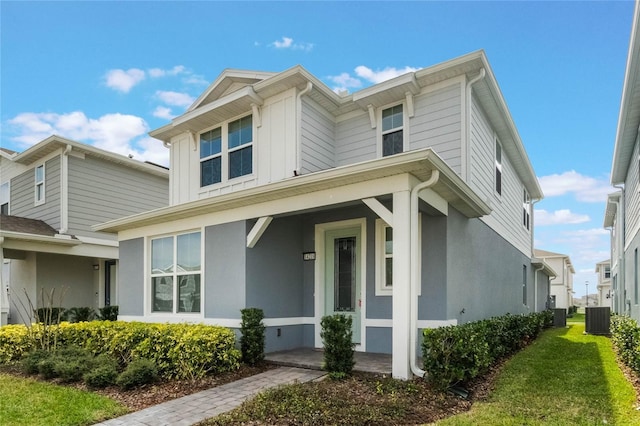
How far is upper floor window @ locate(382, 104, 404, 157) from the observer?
9.39 metres

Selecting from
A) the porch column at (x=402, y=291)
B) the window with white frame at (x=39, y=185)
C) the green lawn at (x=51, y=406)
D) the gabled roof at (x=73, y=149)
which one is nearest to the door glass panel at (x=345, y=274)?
the porch column at (x=402, y=291)

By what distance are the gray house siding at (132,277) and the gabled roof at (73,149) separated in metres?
5.30

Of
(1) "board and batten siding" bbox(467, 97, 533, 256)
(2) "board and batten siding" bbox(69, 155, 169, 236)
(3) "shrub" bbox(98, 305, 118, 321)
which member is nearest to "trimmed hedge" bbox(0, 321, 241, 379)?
(3) "shrub" bbox(98, 305, 118, 321)

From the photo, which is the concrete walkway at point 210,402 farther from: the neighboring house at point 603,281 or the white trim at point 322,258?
the neighboring house at point 603,281

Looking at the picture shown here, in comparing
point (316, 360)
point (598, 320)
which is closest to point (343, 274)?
point (316, 360)

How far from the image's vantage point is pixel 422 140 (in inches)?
354

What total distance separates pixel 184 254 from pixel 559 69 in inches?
416

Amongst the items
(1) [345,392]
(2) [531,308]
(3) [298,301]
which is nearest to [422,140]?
(3) [298,301]

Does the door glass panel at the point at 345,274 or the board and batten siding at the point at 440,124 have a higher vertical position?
the board and batten siding at the point at 440,124

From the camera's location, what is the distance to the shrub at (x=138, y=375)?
20.8 ft

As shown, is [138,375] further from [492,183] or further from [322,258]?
[492,183]

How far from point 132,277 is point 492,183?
895 centimetres

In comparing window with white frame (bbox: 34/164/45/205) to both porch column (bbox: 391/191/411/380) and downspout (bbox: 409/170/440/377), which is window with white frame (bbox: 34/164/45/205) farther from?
downspout (bbox: 409/170/440/377)

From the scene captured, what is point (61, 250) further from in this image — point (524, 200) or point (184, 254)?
point (524, 200)
